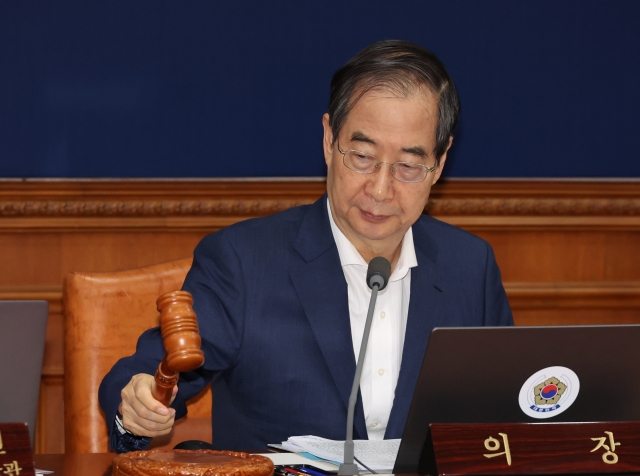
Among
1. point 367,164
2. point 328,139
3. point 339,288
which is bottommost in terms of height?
point 339,288

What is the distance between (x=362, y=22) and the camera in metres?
3.04

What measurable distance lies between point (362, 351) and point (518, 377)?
0.26 metres

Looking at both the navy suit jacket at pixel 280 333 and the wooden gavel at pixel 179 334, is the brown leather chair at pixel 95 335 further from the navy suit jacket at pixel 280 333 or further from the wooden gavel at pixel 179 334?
the wooden gavel at pixel 179 334

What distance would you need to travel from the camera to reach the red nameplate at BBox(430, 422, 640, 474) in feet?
4.49

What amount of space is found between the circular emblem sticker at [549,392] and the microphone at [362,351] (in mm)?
264

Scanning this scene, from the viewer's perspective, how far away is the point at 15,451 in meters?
1.32

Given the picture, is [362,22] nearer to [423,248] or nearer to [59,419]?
[423,248]

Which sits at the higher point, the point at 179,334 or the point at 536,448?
the point at 179,334

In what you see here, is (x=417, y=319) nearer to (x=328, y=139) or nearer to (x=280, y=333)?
(x=280, y=333)

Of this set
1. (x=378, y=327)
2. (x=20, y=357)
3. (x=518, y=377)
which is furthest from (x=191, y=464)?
(x=378, y=327)

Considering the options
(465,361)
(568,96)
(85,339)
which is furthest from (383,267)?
(568,96)

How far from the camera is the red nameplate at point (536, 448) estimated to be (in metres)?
1.37

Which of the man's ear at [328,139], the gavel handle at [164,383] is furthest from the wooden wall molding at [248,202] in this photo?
the gavel handle at [164,383]

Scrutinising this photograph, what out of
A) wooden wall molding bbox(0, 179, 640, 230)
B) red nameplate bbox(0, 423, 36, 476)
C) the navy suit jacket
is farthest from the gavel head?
wooden wall molding bbox(0, 179, 640, 230)
